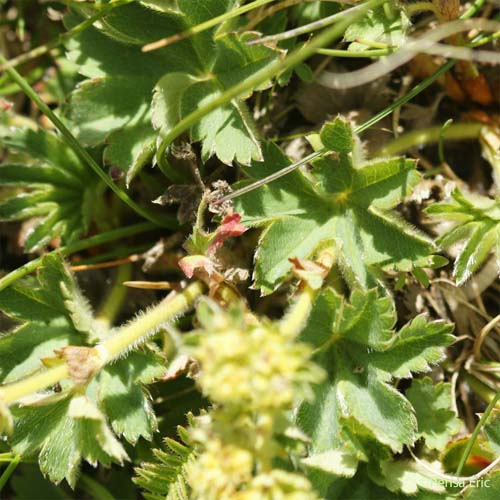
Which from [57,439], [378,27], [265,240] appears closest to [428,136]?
[378,27]

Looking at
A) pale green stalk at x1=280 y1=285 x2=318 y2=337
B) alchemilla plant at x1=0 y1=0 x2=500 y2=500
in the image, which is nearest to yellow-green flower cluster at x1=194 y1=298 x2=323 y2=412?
pale green stalk at x1=280 y1=285 x2=318 y2=337

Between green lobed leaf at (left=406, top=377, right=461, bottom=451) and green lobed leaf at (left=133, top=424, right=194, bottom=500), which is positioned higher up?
green lobed leaf at (left=133, top=424, right=194, bottom=500)

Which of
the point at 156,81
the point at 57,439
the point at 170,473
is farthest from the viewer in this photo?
the point at 156,81

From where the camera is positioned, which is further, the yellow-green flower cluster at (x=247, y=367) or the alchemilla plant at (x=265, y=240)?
the alchemilla plant at (x=265, y=240)

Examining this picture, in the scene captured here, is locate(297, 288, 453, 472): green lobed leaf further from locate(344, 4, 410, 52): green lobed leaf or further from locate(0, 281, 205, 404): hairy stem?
locate(344, 4, 410, 52): green lobed leaf

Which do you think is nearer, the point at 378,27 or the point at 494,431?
the point at 494,431

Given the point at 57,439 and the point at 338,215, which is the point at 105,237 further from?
the point at 338,215

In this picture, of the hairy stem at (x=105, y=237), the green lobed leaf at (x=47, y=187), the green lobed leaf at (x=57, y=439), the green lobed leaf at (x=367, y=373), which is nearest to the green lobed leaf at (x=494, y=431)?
the green lobed leaf at (x=367, y=373)

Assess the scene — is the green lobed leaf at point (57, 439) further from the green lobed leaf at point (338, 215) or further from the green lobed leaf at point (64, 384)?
the green lobed leaf at point (338, 215)
